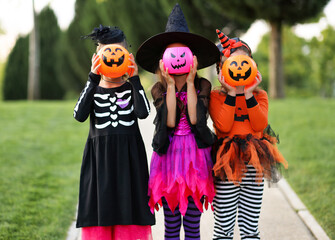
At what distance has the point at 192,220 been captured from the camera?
9.27 feet

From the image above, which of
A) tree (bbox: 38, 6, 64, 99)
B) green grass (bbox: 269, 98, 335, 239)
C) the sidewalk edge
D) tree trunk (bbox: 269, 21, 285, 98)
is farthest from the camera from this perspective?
tree (bbox: 38, 6, 64, 99)

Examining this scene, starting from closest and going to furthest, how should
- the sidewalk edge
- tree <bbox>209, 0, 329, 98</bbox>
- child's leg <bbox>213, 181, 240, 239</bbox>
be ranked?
child's leg <bbox>213, 181, 240, 239</bbox>
the sidewalk edge
tree <bbox>209, 0, 329, 98</bbox>

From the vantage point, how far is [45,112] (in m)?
11.2

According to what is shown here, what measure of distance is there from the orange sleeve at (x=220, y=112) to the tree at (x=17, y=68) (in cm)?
2000

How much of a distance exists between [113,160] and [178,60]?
0.89m

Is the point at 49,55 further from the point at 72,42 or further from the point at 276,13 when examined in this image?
the point at 276,13

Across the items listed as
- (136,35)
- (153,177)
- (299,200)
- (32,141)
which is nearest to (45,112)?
(32,141)

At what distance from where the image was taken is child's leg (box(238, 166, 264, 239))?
2.81 m

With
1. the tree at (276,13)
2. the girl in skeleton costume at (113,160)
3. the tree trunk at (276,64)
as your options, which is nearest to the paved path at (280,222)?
the girl in skeleton costume at (113,160)

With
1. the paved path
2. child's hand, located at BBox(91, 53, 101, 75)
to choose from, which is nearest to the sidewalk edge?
the paved path

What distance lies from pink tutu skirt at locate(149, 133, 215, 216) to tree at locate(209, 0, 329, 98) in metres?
10.2

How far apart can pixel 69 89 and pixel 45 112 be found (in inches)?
480

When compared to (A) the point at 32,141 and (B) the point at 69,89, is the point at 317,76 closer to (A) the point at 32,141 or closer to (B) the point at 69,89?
(B) the point at 69,89

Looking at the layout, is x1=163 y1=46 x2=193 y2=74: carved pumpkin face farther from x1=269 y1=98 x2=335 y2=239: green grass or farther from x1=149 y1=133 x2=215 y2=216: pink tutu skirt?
x1=269 y1=98 x2=335 y2=239: green grass
